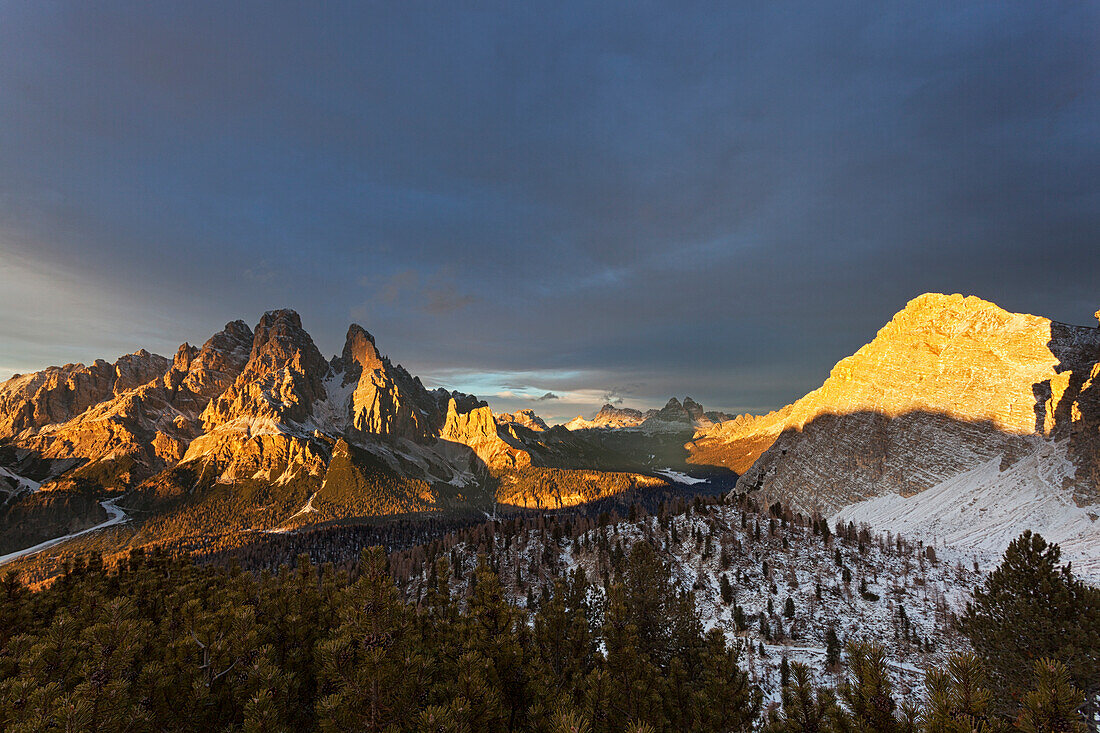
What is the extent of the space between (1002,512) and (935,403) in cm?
5358

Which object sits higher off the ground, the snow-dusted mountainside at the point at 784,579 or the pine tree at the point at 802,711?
the pine tree at the point at 802,711

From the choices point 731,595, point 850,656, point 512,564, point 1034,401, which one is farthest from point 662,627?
point 1034,401

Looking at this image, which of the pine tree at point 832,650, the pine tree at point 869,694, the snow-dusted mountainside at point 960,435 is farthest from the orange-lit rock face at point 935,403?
the pine tree at point 869,694

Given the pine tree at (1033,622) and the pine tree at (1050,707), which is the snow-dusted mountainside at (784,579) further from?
the pine tree at (1050,707)

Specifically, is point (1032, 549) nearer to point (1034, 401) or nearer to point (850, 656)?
point (850, 656)

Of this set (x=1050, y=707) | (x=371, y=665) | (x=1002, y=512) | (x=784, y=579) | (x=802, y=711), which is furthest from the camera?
(x=1002, y=512)


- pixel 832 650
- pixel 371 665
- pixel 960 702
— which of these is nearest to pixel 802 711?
pixel 960 702

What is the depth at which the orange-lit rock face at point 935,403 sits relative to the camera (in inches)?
4035

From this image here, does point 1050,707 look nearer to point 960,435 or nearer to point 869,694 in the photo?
point 869,694

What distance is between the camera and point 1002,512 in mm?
81312

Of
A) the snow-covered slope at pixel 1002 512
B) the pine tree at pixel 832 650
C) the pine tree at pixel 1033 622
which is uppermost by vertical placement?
the pine tree at pixel 1033 622

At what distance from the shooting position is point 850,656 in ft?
24.8

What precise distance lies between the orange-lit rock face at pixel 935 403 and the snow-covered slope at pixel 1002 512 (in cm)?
570

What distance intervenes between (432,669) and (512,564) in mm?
74056
